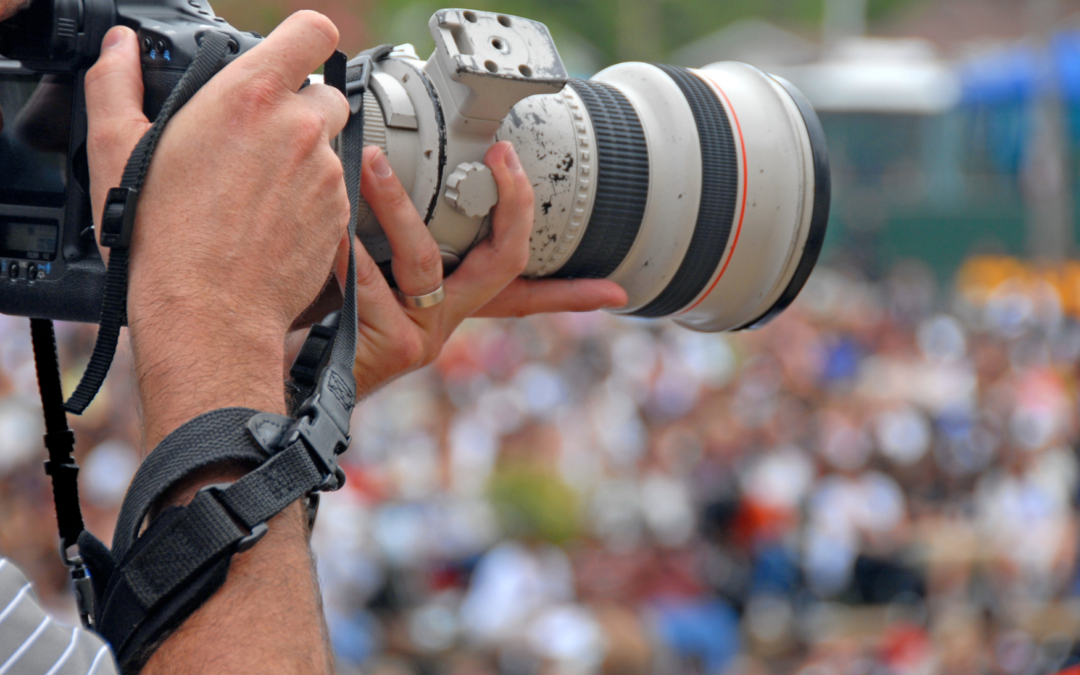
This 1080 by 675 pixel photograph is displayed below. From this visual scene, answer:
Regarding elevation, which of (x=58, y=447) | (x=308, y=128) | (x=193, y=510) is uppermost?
(x=308, y=128)

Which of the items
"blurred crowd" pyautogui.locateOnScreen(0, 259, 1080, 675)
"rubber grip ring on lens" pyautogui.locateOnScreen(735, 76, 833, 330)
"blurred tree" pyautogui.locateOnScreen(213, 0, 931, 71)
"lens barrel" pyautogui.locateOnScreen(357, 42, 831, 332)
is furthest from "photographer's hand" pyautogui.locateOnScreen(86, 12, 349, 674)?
"blurred tree" pyautogui.locateOnScreen(213, 0, 931, 71)

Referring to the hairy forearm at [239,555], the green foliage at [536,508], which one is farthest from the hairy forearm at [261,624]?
the green foliage at [536,508]

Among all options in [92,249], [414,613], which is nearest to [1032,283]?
[414,613]

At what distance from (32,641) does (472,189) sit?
2.46ft

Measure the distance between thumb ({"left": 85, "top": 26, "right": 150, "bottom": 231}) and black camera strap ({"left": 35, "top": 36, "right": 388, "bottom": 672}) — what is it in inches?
2.2

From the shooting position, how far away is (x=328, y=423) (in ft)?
3.31

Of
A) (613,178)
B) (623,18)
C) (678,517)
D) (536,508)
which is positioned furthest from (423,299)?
(623,18)

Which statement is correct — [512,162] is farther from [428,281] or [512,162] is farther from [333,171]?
[333,171]

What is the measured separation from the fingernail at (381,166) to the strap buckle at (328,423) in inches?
11.5

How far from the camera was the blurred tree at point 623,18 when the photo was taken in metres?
18.2

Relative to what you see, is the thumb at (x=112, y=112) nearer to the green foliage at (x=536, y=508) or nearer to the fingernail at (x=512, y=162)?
the fingernail at (x=512, y=162)

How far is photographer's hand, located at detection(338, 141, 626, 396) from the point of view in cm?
133

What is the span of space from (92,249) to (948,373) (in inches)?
318

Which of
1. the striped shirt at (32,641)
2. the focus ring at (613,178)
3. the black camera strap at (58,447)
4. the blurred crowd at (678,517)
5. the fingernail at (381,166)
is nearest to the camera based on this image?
the striped shirt at (32,641)
